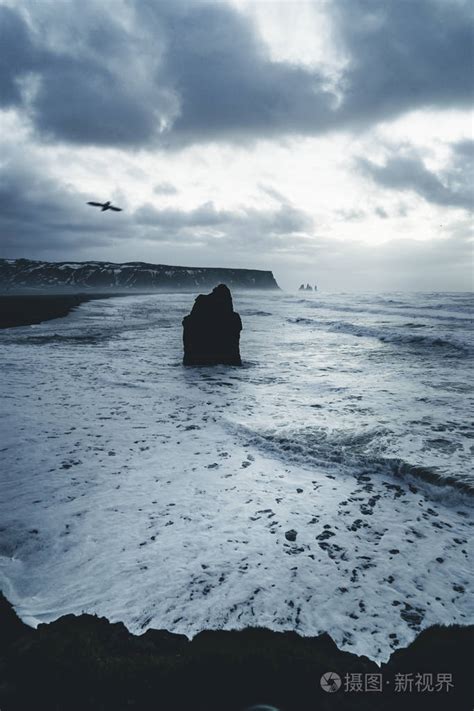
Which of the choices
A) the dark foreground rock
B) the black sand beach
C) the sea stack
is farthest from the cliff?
the dark foreground rock

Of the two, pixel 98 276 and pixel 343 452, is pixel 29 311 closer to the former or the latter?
pixel 343 452

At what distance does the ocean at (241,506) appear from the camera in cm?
297

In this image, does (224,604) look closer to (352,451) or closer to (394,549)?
(394,549)

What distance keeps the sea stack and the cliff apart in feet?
466

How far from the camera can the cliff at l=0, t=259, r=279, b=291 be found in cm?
15162

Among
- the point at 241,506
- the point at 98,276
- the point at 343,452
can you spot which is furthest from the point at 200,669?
the point at 98,276

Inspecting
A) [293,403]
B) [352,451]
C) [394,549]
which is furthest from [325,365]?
[394,549]

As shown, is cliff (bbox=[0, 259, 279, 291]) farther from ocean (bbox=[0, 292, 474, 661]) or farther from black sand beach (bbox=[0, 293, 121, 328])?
ocean (bbox=[0, 292, 474, 661])

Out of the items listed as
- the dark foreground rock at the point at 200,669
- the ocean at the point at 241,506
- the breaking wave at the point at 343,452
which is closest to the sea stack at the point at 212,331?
the ocean at the point at 241,506

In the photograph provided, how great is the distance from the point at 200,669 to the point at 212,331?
1025 cm

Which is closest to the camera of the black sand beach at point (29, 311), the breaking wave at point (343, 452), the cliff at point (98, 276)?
the breaking wave at point (343, 452)

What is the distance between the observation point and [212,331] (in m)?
12.2

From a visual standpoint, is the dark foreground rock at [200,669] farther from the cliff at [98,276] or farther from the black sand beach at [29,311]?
the cliff at [98,276]

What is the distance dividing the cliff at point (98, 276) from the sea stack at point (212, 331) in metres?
142
